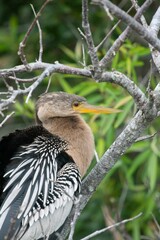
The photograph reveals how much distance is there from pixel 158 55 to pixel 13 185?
91 cm

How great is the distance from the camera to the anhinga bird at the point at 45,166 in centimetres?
367

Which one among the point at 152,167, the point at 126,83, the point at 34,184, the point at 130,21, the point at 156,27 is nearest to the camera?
the point at 130,21

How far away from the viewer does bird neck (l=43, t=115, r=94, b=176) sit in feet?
13.6

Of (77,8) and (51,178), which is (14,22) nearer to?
(77,8)

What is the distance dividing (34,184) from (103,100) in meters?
2.13

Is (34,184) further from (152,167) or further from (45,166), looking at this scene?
(152,167)

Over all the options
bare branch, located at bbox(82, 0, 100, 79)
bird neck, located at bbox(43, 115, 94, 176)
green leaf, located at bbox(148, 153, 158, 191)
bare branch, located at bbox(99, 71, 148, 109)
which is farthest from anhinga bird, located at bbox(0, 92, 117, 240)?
green leaf, located at bbox(148, 153, 158, 191)

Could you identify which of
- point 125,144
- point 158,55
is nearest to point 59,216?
point 125,144

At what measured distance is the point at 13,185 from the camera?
374cm

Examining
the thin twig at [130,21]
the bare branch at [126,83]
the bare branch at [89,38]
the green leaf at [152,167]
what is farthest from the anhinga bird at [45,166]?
the green leaf at [152,167]

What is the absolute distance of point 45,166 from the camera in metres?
3.88

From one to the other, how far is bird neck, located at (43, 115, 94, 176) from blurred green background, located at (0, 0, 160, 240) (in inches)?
32.8

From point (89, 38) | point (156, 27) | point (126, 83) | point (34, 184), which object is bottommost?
point (34, 184)

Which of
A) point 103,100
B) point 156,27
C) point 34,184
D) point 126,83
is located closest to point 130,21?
point 126,83
